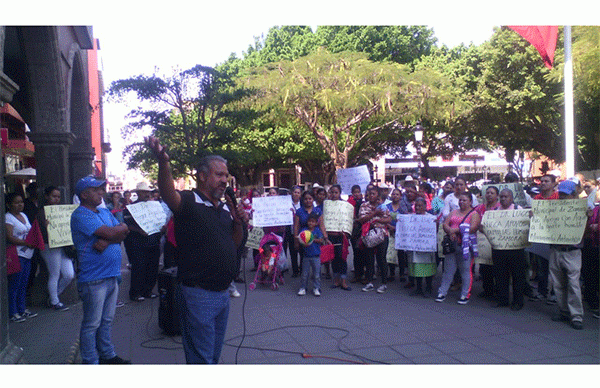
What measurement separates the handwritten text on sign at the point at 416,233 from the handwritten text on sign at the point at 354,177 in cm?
383

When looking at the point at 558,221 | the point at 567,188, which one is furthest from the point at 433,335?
the point at 567,188

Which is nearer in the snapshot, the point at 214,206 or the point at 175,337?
the point at 214,206

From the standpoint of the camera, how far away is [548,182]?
22.6 feet

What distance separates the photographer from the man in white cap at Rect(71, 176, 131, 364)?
4324mm

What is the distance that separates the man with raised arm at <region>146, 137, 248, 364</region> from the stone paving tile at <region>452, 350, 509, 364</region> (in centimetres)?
263

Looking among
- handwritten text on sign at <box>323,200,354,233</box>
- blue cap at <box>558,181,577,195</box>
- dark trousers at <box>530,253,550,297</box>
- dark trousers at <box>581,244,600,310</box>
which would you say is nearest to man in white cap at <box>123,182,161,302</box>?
handwritten text on sign at <box>323,200,354,233</box>

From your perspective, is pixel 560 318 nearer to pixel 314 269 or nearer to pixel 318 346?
pixel 318 346

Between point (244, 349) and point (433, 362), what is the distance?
1.97 metres

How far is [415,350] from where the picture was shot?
5195mm

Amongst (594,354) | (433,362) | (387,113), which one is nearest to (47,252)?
(433,362)

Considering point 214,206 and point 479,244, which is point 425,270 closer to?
point 479,244

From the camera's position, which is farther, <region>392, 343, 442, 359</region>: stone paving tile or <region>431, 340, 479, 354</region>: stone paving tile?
<region>431, 340, 479, 354</region>: stone paving tile

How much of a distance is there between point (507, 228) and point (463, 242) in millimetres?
Result: 640

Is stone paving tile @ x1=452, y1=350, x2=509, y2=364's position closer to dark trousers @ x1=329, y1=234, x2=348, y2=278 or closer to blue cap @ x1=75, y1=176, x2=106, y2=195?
dark trousers @ x1=329, y1=234, x2=348, y2=278
